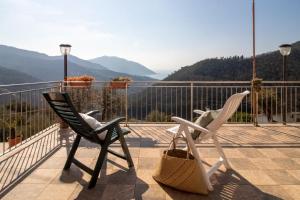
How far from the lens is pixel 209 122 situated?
3195 millimetres

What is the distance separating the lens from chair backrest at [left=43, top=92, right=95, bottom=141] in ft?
9.45

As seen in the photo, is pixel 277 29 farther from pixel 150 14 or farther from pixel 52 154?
pixel 52 154

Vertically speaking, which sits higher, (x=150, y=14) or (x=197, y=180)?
(x=150, y=14)

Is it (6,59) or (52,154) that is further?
(6,59)

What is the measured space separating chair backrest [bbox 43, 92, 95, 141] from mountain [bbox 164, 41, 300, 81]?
1397 cm

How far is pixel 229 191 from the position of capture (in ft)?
9.18

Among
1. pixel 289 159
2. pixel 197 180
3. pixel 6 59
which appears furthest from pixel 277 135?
pixel 6 59

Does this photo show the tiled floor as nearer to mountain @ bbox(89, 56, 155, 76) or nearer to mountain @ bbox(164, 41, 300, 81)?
mountain @ bbox(164, 41, 300, 81)

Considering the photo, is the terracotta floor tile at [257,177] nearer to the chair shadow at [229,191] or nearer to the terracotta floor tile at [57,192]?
the chair shadow at [229,191]

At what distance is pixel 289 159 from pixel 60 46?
6.03 meters

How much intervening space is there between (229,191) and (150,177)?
817 mm

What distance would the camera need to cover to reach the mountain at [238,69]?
16219mm

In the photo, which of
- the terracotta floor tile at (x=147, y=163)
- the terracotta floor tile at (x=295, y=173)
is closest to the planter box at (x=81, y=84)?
the terracotta floor tile at (x=147, y=163)

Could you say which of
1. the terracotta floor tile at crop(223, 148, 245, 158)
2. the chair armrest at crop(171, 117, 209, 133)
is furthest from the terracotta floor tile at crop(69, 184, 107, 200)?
the terracotta floor tile at crop(223, 148, 245, 158)
